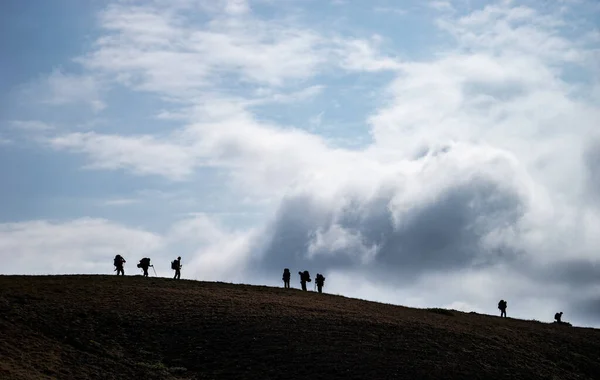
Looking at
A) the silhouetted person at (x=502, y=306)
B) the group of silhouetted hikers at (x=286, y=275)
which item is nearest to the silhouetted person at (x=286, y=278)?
the group of silhouetted hikers at (x=286, y=275)

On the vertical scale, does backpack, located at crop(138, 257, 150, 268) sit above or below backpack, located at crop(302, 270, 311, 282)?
below

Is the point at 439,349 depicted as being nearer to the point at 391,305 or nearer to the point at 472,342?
the point at 472,342

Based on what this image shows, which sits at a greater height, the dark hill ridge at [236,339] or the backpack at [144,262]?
the backpack at [144,262]

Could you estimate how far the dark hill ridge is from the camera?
42.9 meters

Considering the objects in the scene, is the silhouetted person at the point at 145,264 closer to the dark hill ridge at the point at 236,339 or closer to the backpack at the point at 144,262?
the backpack at the point at 144,262

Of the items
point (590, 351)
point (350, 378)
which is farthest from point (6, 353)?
point (590, 351)

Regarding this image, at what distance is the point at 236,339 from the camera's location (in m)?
48.1

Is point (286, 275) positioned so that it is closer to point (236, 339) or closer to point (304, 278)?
point (304, 278)

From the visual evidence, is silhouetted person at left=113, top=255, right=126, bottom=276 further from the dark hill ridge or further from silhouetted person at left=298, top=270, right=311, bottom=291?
silhouetted person at left=298, top=270, right=311, bottom=291

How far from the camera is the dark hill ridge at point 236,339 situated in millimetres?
42875

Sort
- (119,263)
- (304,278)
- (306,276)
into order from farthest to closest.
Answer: (306,276), (304,278), (119,263)

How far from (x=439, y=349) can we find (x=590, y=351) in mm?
17067

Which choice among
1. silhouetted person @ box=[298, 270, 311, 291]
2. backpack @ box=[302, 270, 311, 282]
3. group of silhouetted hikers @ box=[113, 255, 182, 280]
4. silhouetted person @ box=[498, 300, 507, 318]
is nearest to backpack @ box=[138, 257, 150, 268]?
group of silhouetted hikers @ box=[113, 255, 182, 280]

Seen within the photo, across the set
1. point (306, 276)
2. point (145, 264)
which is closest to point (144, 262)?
point (145, 264)
